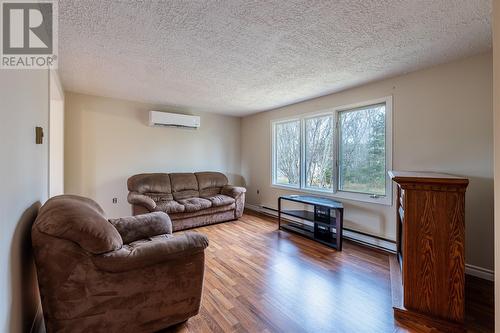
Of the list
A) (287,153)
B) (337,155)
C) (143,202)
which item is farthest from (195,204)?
(337,155)

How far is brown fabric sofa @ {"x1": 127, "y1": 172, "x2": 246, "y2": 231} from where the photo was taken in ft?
12.5

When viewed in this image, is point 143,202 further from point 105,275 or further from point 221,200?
point 105,275

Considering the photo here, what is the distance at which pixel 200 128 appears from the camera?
529 cm

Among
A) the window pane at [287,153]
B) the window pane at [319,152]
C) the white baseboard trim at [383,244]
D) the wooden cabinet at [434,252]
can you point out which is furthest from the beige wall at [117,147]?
the wooden cabinet at [434,252]

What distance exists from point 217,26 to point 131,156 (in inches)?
134

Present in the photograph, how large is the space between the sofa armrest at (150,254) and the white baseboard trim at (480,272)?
9.30ft

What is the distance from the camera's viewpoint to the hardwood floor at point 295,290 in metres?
1.69

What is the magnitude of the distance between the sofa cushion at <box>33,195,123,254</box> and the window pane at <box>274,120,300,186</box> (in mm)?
3614

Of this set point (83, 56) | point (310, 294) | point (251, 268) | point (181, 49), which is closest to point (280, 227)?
point (251, 268)

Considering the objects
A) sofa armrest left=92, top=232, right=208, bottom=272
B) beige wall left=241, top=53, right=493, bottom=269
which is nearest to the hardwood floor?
sofa armrest left=92, top=232, right=208, bottom=272

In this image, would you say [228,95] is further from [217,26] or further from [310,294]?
[310,294]

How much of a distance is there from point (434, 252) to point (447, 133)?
1595 mm

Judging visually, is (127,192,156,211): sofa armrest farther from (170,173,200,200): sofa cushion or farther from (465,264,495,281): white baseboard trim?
(465,264,495,281): white baseboard trim

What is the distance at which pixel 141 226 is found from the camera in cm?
213
